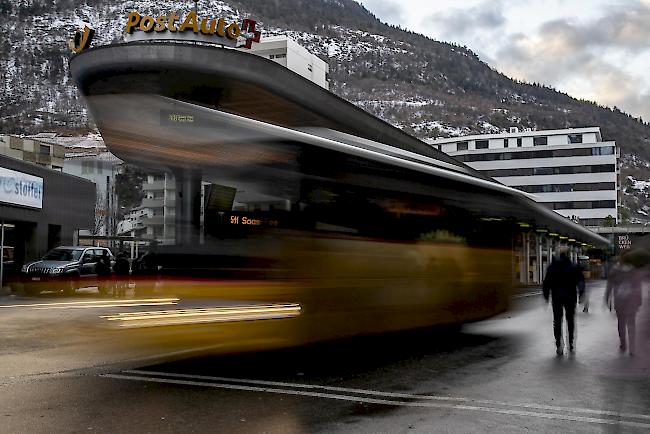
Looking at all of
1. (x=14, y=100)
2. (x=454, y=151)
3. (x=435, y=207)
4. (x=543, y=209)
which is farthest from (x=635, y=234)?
(x=14, y=100)

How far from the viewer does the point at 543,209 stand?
18.5 m

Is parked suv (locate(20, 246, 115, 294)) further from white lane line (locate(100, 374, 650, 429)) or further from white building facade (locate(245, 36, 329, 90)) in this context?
white building facade (locate(245, 36, 329, 90))

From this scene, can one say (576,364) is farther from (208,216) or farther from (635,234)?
(635,234)

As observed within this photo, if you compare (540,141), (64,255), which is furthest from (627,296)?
(540,141)

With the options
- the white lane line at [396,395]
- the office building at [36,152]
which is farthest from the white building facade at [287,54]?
the white lane line at [396,395]

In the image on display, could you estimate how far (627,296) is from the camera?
1141 cm

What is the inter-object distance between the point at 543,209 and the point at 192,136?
40.0ft

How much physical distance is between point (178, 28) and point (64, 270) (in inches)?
921

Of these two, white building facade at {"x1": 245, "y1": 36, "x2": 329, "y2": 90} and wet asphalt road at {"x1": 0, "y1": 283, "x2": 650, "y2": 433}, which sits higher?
white building facade at {"x1": 245, "y1": 36, "x2": 329, "y2": 90}

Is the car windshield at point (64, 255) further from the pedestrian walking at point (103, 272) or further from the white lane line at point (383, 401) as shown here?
the white lane line at point (383, 401)

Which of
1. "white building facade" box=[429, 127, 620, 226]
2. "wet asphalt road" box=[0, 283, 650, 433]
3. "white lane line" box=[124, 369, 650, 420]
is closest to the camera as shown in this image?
"wet asphalt road" box=[0, 283, 650, 433]

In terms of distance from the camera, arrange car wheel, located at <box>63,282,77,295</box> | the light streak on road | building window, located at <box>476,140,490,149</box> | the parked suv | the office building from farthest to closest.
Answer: building window, located at <box>476,140,490,149</box> < the office building < car wheel, located at <box>63,282,77,295</box> < the parked suv < the light streak on road

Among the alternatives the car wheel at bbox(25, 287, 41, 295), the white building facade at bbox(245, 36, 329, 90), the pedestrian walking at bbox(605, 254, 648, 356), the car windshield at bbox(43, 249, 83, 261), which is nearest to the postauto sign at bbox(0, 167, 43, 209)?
the car windshield at bbox(43, 249, 83, 261)

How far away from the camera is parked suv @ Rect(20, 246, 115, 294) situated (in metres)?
25.0
